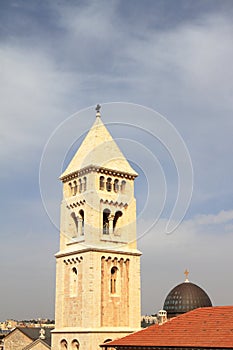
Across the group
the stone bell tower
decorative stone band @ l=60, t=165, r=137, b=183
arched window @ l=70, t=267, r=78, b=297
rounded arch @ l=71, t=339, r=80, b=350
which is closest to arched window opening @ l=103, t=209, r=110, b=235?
the stone bell tower

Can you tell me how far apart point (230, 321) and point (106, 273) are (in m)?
12.6

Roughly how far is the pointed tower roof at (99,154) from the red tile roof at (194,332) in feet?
47.6

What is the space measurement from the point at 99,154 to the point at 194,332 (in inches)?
713

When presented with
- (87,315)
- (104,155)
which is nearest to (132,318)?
(87,315)

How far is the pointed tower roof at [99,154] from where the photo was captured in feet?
155

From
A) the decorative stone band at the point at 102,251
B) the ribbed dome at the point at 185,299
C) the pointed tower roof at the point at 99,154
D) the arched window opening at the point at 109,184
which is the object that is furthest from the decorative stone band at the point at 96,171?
the ribbed dome at the point at 185,299

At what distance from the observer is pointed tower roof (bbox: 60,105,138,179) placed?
47.2m

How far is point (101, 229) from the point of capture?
4572cm

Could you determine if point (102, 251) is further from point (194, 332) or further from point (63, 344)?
point (194, 332)

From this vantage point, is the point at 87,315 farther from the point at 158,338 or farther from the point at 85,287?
the point at 158,338

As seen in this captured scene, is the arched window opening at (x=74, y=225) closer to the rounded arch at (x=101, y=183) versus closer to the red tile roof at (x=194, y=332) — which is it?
the rounded arch at (x=101, y=183)

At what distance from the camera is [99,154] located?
47.8 metres

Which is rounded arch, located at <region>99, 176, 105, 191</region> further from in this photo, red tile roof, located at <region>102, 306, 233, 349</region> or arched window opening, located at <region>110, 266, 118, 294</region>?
red tile roof, located at <region>102, 306, 233, 349</region>

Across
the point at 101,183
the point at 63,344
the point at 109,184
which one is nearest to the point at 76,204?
the point at 101,183
